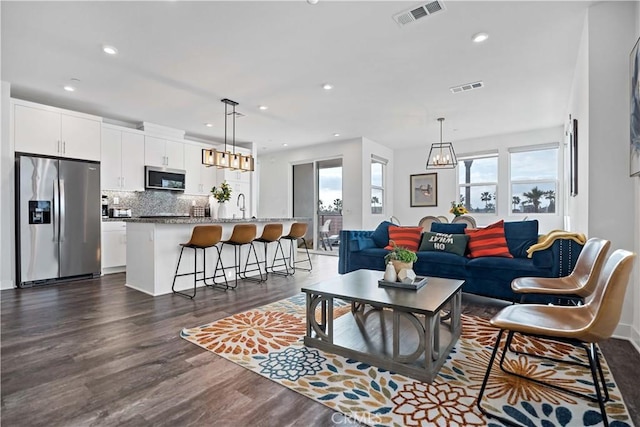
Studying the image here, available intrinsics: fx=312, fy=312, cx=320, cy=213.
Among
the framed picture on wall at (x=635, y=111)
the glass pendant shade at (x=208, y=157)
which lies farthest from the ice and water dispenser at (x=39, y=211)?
the framed picture on wall at (x=635, y=111)

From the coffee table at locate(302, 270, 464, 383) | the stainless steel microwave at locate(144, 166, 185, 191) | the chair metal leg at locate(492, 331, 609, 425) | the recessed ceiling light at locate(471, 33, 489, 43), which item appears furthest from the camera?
the stainless steel microwave at locate(144, 166, 185, 191)

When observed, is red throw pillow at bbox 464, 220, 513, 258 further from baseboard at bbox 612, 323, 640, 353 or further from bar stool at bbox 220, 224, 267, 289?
bar stool at bbox 220, 224, 267, 289

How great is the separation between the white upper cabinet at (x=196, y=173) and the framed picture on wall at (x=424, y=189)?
16.2 feet

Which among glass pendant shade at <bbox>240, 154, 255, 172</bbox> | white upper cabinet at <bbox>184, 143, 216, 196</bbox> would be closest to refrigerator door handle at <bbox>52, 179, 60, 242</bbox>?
white upper cabinet at <bbox>184, 143, 216, 196</bbox>

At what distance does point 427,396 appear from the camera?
1.74 metres

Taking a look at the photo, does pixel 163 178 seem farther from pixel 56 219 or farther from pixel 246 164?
pixel 246 164

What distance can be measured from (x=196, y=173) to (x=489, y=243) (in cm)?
567

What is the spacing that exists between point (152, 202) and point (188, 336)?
14.3 feet

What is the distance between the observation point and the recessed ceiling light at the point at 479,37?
300 centimetres

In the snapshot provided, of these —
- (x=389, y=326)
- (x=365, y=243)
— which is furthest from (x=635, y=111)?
(x=365, y=243)

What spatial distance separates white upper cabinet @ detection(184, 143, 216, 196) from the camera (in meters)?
6.54

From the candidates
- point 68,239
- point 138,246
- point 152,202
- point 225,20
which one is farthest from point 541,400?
point 152,202

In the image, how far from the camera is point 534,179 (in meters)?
6.56

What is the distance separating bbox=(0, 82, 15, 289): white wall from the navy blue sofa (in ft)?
15.4
